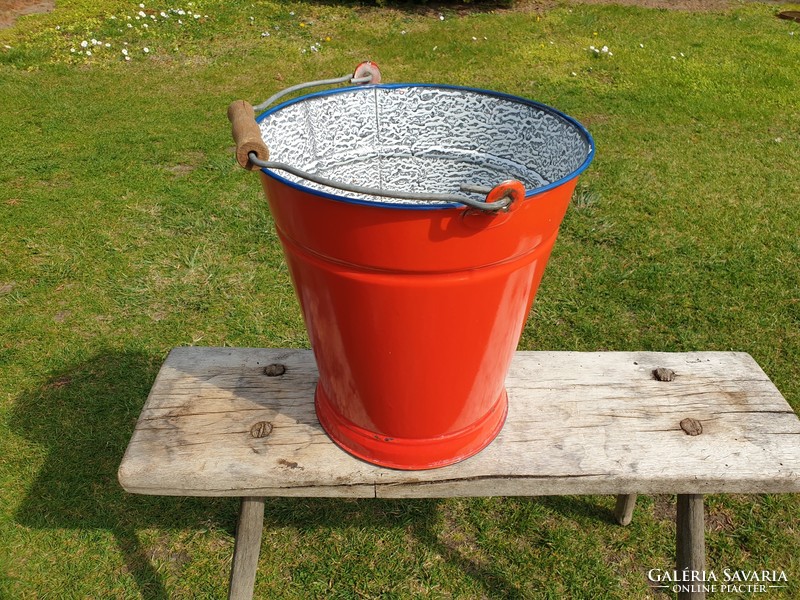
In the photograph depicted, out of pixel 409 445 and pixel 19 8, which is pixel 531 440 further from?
pixel 19 8

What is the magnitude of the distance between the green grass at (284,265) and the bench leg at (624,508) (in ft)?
0.12

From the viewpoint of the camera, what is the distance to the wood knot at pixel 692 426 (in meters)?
1.62

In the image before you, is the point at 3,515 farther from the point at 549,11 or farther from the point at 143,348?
the point at 549,11

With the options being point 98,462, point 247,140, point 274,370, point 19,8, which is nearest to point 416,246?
point 247,140

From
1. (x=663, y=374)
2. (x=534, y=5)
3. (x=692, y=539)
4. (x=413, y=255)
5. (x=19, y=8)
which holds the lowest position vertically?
(x=534, y=5)

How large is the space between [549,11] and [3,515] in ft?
23.3

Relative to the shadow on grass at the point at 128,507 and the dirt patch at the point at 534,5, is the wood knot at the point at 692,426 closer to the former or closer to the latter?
the shadow on grass at the point at 128,507

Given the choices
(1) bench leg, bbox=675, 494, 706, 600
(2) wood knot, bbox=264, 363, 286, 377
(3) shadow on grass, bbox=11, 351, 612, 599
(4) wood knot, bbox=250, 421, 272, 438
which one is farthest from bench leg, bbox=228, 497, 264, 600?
(1) bench leg, bbox=675, 494, 706, 600

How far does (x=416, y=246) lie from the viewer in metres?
1.10

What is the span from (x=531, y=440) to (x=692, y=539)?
486mm

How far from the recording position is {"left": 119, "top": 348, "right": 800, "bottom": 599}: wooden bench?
1.51 metres

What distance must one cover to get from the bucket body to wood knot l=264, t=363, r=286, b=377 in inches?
8.3

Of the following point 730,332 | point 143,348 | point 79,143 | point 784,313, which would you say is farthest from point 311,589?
point 79,143

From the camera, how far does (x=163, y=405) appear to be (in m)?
1.72
